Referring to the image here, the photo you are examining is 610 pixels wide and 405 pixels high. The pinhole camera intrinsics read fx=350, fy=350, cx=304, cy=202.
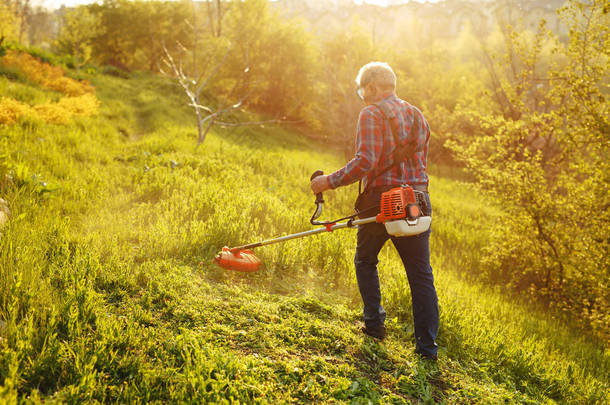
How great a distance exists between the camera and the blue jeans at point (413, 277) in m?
2.83

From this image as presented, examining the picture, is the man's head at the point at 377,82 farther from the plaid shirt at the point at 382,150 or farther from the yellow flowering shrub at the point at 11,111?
the yellow flowering shrub at the point at 11,111

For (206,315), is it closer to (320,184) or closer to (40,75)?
(320,184)

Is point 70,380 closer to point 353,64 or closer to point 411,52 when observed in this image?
point 353,64

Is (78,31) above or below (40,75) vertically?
above

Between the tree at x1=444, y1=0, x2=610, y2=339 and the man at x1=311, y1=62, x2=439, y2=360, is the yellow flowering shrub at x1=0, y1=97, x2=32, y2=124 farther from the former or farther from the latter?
the tree at x1=444, y1=0, x2=610, y2=339

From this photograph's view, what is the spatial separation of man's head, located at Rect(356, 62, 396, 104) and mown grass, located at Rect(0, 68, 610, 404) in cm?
203

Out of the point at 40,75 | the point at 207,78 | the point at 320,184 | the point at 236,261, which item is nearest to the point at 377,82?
the point at 320,184

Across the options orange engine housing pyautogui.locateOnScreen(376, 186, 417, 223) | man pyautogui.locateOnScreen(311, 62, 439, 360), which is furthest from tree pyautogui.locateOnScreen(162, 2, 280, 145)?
orange engine housing pyautogui.locateOnScreen(376, 186, 417, 223)

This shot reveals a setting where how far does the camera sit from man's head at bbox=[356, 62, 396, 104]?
2.87 m

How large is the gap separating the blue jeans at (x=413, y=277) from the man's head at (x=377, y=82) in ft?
2.80

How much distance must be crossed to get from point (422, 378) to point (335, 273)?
185 cm

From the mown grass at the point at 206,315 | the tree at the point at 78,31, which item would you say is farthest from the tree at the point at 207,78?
the tree at the point at 78,31

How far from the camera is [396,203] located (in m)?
2.64

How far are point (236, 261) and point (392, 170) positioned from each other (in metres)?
1.98
